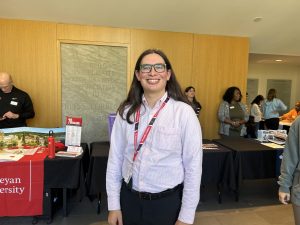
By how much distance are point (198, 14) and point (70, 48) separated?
6.80 feet

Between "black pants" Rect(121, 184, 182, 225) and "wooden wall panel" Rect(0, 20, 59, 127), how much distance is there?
3.02m

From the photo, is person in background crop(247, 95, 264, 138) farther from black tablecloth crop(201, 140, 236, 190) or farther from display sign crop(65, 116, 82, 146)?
display sign crop(65, 116, 82, 146)

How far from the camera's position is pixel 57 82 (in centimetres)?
379

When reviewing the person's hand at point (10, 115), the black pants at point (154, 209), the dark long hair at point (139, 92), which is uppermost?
the dark long hair at point (139, 92)

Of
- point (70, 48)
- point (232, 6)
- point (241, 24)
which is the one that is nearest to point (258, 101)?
point (241, 24)

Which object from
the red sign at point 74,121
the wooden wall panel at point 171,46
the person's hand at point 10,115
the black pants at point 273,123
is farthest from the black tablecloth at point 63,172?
the black pants at point 273,123

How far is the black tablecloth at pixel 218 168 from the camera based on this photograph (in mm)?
2686

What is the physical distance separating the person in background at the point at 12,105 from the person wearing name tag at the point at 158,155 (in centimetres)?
246

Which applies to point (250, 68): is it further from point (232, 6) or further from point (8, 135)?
point (8, 135)

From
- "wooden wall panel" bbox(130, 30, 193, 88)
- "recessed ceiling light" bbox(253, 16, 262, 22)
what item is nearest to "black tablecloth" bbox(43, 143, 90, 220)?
"wooden wall panel" bbox(130, 30, 193, 88)

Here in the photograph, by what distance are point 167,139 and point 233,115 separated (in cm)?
A: 313

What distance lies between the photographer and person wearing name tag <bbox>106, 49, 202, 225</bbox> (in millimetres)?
1114

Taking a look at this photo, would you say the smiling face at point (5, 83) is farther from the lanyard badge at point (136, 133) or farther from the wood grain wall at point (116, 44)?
the lanyard badge at point (136, 133)

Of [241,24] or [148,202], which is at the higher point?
[241,24]
